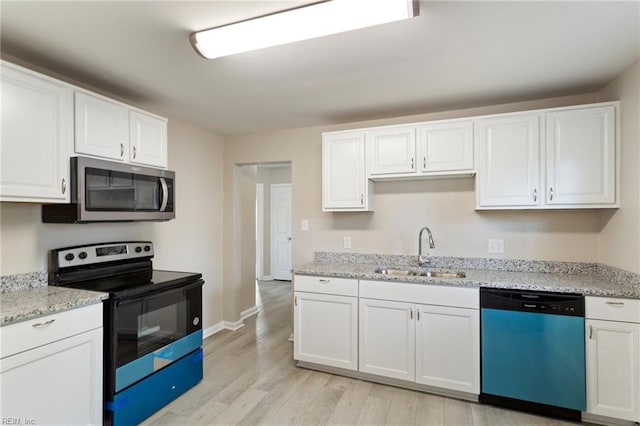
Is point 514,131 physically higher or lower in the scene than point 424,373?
higher

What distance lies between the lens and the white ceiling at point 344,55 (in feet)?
5.31

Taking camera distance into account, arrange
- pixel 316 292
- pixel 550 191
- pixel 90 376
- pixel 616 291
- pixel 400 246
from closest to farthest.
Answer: pixel 90 376
pixel 616 291
pixel 550 191
pixel 316 292
pixel 400 246

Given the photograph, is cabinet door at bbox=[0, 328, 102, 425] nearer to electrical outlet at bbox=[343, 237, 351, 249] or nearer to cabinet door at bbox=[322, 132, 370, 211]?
cabinet door at bbox=[322, 132, 370, 211]

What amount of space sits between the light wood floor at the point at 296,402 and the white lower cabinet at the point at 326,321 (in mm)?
171

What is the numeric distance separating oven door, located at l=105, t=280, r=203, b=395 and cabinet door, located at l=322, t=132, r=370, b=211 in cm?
142

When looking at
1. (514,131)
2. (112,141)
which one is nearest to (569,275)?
Result: (514,131)

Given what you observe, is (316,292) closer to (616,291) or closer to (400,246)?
(400,246)

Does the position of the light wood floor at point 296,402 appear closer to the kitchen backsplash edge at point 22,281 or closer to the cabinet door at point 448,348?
the cabinet door at point 448,348

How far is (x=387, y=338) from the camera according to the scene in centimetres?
264

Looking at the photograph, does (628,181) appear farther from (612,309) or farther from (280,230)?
(280,230)

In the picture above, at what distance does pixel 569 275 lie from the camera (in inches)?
103

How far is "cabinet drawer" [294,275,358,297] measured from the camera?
→ 2.76 m

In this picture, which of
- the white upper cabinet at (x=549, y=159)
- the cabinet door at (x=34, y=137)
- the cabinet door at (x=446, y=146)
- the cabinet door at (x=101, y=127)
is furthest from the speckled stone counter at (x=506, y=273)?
the cabinet door at (x=34, y=137)

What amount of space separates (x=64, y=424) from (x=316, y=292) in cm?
180
